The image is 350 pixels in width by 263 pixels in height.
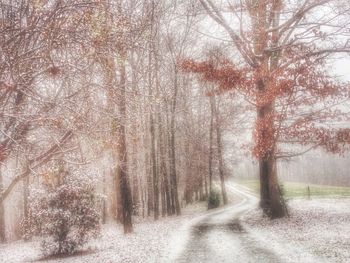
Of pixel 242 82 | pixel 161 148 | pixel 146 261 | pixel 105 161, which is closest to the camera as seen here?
pixel 146 261

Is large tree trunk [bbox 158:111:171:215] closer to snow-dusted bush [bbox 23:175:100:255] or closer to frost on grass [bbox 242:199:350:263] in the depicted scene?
frost on grass [bbox 242:199:350:263]

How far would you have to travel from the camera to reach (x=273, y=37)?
63.3 ft

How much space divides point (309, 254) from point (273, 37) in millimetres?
10602

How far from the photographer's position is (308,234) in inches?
611

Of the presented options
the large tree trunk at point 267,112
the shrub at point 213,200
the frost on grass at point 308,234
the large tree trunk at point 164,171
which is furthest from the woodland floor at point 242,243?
the shrub at point 213,200

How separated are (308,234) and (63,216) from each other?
9253 millimetres

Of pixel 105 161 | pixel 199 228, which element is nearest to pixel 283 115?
pixel 199 228

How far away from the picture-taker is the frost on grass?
39.2ft

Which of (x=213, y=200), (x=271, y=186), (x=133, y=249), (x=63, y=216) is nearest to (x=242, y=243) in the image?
(x=133, y=249)

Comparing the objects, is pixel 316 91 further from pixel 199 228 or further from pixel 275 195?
pixel 199 228

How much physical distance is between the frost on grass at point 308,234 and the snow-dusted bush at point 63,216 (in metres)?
6.83

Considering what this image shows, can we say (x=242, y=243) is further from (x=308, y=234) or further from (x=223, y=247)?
(x=308, y=234)

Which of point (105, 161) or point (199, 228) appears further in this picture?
point (105, 161)

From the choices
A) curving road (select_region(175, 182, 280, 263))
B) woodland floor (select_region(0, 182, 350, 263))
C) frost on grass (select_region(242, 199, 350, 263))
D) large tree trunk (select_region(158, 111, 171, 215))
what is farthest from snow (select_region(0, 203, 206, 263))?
large tree trunk (select_region(158, 111, 171, 215))
